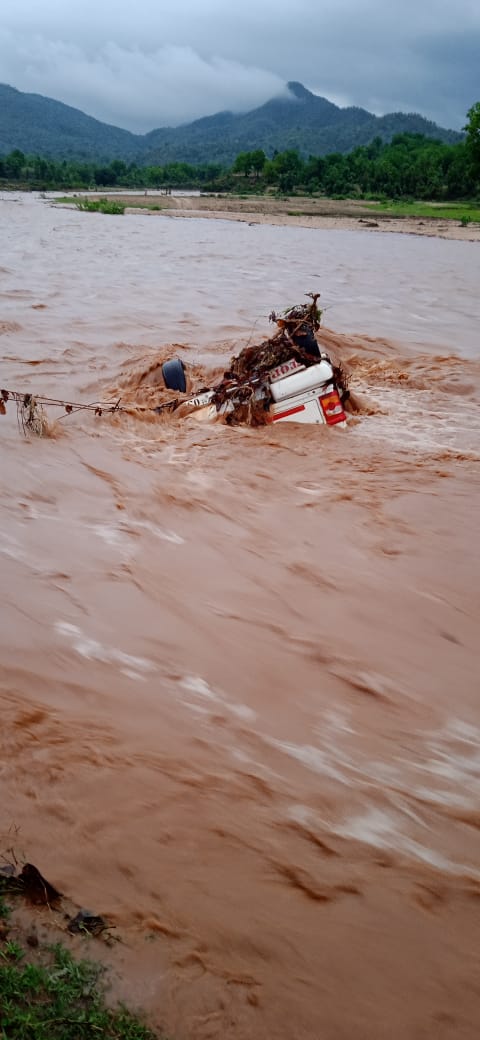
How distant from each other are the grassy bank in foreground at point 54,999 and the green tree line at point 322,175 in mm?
63614

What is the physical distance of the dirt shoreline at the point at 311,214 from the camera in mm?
44594

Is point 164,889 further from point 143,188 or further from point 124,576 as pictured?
point 143,188

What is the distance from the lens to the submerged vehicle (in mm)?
7316

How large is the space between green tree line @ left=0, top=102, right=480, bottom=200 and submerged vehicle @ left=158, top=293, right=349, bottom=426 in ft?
187

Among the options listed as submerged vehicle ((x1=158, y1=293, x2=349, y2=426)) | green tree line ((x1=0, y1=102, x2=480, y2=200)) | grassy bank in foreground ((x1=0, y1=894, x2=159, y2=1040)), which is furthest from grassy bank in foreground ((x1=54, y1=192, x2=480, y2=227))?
grassy bank in foreground ((x1=0, y1=894, x2=159, y2=1040))

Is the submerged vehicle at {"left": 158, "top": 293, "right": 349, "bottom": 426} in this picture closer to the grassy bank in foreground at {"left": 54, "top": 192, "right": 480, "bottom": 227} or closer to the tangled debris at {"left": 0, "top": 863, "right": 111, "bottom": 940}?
the tangled debris at {"left": 0, "top": 863, "right": 111, "bottom": 940}

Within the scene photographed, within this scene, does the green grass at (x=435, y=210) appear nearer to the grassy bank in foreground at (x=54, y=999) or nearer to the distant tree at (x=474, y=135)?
the distant tree at (x=474, y=135)

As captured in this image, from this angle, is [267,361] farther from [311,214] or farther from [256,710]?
[311,214]

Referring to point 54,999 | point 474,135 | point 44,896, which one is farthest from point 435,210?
point 54,999

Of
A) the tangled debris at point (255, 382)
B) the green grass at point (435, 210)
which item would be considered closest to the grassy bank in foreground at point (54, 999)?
the tangled debris at point (255, 382)

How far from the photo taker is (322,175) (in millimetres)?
81688

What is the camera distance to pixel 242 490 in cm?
605

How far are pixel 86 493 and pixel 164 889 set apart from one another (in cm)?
385

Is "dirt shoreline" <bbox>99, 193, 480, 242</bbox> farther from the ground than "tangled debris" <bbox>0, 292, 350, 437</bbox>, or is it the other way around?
"dirt shoreline" <bbox>99, 193, 480, 242</bbox>
